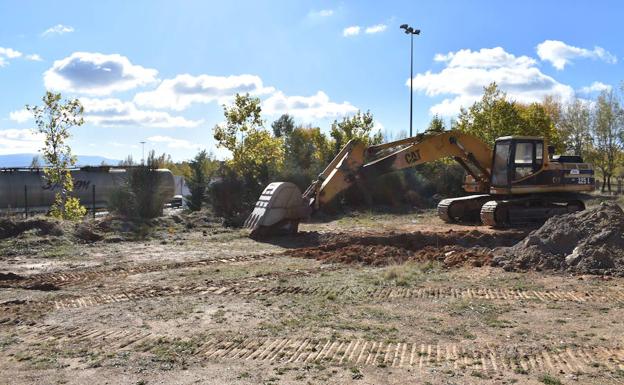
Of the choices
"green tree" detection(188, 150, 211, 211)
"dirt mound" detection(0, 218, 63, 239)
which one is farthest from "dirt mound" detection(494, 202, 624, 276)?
"green tree" detection(188, 150, 211, 211)

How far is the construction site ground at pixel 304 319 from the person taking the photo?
565cm

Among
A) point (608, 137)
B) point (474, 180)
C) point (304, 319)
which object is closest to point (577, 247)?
point (304, 319)

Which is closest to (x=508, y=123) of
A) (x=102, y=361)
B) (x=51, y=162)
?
(x=51, y=162)

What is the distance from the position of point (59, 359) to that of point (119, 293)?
3193 millimetres

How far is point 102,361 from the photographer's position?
19.6ft

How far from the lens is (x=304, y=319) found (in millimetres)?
7547

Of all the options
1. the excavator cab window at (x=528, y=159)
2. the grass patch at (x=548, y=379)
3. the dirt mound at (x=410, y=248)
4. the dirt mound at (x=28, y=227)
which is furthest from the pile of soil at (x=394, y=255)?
the dirt mound at (x=28, y=227)

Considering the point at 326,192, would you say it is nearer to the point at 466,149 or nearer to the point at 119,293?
the point at 466,149

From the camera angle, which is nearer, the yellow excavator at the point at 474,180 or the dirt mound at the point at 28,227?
the dirt mound at the point at 28,227

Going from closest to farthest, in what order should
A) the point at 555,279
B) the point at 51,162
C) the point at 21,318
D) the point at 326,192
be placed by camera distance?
the point at 21,318 → the point at 555,279 → the point at 326,192 → the point at 51,162

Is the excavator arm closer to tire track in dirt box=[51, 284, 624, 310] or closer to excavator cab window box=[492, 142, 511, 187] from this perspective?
excavator cab window box=[492, 142, 511, 187]

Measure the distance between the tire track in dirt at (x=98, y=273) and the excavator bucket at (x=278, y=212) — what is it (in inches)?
126

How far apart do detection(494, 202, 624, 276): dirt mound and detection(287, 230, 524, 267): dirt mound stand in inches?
28.6

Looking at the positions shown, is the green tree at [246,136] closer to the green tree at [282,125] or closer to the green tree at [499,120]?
the green tree at [499,120]
